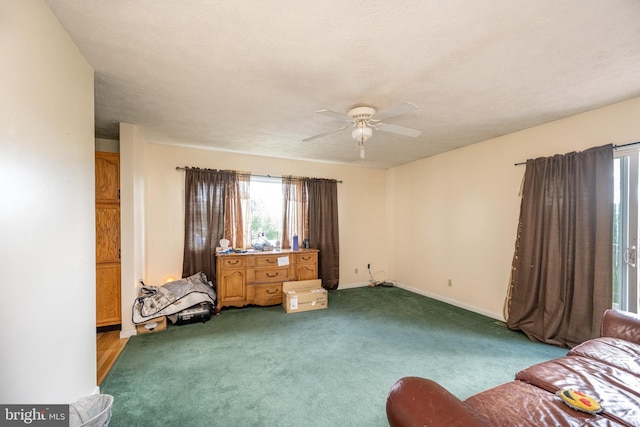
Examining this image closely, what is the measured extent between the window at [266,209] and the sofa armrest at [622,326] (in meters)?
4.11

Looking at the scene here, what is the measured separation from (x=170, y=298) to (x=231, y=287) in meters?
0.83

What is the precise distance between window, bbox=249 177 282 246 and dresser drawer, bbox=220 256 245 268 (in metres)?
0.64

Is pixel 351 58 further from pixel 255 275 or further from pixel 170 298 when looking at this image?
pixel 170 298

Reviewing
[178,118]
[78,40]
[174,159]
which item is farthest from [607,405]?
[174,159]

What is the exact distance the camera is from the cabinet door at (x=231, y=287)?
3934mm

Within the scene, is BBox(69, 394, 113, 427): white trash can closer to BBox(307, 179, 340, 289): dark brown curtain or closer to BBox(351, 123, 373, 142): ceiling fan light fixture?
BBox(351, 123, 373, 142): ceiling fan light fixture

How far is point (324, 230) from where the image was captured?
5023 mm

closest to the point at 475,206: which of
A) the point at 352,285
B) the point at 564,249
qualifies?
the point at 564,249

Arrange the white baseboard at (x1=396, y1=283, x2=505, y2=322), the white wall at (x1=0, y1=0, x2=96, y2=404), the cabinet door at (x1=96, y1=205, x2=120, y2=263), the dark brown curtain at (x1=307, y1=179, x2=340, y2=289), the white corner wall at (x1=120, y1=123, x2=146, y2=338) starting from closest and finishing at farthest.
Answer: the white wall at (x1=0, y1=0, x2=96, y2=404), the white corner wall at (x1=120, y1=123, x2=146, y2=338), the cabinet door at (x1=96, y1=205, x2=120, y2=263), the white baseboard at (x1=396, y1=283, x2=505, y2=322), the dark brown curtain at (x1=307, y1=179, x2=340, y2=289)

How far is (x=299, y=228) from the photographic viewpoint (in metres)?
4.96

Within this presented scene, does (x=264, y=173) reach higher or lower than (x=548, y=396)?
higher

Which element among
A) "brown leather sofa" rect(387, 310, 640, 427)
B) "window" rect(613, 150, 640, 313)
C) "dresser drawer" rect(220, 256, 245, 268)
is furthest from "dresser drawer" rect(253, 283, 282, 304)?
"window" rect(613, 150, 640, 313)

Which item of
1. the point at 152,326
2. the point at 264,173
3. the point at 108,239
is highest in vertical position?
the point at 264,173

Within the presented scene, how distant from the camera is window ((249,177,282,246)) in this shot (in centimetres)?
470
